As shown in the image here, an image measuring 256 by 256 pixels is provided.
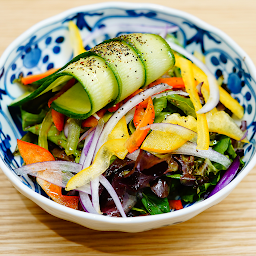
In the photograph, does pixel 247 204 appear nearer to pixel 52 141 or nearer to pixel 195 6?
pixel 52 141

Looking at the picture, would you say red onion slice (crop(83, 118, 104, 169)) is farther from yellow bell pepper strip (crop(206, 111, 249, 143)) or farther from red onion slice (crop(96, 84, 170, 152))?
yellow bell pepper strip (crop(206, 111, 249, 143))

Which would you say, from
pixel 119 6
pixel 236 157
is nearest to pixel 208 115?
pixel 236 157

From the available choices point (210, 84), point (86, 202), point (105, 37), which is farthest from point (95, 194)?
point (105, 37)

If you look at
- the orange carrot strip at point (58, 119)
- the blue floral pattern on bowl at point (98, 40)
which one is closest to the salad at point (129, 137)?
the orange carrot strip at point (58, 119)

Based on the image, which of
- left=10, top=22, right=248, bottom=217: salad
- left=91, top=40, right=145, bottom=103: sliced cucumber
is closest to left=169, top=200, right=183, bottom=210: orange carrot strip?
left=10, top=22, right=248, bottom=217: salad

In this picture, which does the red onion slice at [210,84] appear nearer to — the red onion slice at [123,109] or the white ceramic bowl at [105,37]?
the white ceramic bowl at [105,37]
